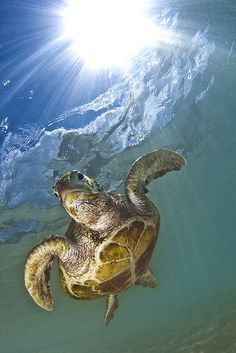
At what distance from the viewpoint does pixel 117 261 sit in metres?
5.09

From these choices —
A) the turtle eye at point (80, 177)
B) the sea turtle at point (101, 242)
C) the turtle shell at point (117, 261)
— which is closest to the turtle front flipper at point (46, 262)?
the sea turtle at point (101, 242)

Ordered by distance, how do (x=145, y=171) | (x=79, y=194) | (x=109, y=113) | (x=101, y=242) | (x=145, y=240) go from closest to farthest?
(x=79, y=194) → (x=101, y=242) → (x=145, y=240) → (x=145, y=171) → (x=109, y=113)

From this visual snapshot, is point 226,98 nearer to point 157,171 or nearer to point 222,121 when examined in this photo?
point 222,121

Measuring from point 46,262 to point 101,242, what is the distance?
90cm

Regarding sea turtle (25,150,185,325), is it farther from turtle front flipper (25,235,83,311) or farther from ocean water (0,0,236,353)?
ocean water (0,0,236,353)

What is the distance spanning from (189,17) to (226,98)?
6947 millimetres

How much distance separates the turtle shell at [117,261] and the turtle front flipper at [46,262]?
0.85 feet

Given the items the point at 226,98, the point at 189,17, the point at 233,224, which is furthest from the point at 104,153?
the point at 233,224

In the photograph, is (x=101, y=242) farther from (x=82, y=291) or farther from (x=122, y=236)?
(x=82, y=291)

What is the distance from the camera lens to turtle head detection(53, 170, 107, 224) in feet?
14.2

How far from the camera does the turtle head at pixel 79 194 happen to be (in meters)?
4.32

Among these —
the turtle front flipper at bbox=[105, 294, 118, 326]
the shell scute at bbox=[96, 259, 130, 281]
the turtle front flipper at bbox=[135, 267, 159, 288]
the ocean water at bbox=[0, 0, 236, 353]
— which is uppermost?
the ocean water at bbox=[0, 0, 236, 353]

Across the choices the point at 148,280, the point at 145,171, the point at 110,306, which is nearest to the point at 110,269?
the point at 145,171

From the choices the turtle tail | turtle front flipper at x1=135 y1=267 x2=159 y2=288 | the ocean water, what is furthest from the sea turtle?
the ocean water
